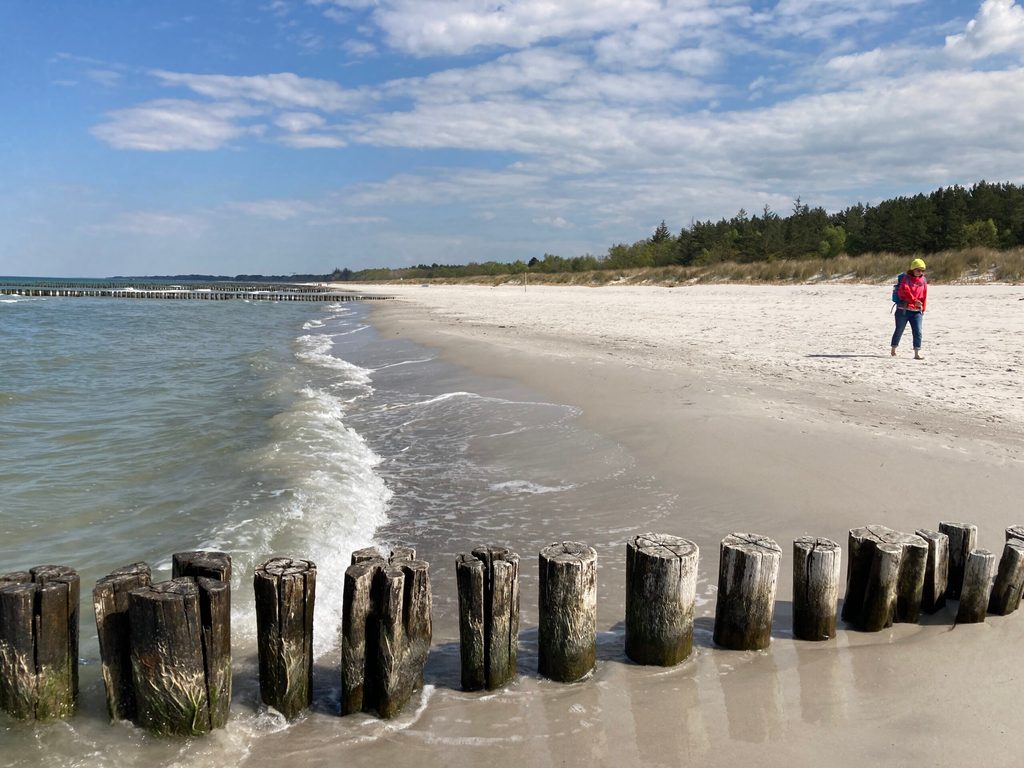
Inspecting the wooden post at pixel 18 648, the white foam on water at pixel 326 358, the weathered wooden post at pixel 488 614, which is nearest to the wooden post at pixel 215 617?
the wooden post at pixel 18 648

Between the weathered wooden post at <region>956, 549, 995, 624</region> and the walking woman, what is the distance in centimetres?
1128

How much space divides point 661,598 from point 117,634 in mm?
2874

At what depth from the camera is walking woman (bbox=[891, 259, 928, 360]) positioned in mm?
14039

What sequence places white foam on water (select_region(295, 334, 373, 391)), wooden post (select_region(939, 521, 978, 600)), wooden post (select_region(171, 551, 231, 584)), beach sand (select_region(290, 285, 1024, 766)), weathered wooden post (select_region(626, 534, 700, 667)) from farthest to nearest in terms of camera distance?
white foam on water (select_region(295, 334, 373, 391)) < wooden post (select_region(939, 521, 978, 600)) < weathered wooden post (select_region(626, 534, 700, 667)) < wooden post (select_region(171, 551, 231, 584)) < beach sand (select_region(290, 285, 1024, 766))

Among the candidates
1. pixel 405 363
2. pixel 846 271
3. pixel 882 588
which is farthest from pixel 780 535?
pixel 846 271

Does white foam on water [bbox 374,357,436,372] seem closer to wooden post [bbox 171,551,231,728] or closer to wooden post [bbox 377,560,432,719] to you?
wooden post [bbox 171,551,231,728]

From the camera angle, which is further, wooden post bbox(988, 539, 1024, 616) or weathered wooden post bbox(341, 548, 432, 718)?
wooden post bbox(988, 539, 1024, 616)

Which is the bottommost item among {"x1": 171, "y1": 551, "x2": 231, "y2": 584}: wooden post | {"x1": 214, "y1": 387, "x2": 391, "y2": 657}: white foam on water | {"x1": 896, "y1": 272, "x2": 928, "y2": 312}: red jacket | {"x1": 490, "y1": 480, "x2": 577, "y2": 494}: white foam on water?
{"x1": 214, "y1": 387, "x2": 391, "y2": 657}: white foam on water

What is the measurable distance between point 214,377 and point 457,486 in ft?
39.2

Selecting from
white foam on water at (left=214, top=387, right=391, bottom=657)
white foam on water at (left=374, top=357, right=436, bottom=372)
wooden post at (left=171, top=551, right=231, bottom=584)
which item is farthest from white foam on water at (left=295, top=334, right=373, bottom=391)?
wooden post at (left=171, top=551, right=231, bottom=584)

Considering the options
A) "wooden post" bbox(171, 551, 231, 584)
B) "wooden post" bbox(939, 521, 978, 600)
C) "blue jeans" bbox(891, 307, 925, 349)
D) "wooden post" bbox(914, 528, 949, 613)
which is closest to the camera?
"wooden post" bbox(171, 551, 231, 584)

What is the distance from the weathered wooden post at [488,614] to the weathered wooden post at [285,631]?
81cm

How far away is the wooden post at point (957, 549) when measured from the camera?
4402 millimetres

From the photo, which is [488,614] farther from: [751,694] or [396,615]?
[751,694]
